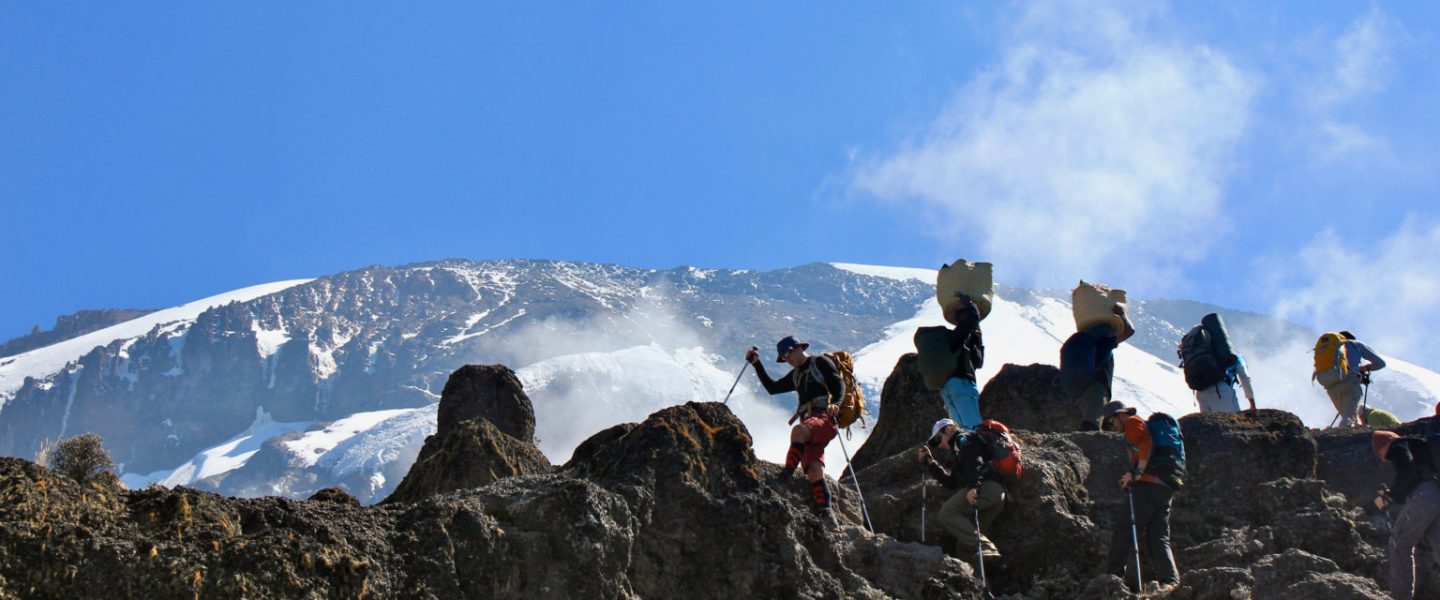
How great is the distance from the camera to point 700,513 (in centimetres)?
1215

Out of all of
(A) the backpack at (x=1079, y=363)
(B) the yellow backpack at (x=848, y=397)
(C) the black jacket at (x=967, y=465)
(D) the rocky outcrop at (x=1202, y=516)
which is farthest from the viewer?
(A) the backpack at (x=1079, y=363)

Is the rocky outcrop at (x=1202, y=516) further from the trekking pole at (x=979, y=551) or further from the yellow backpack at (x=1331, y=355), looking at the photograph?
the yellow backpack at (x=1331, y=355)

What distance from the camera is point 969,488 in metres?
13.8

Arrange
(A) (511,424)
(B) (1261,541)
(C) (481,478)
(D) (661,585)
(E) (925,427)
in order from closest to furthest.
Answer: (D) (661,585) → (B) (1261,541) → (C) (481,478) → (E) (925,427) → (A) (511,424)

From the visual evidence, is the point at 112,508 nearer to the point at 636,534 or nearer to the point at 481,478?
the point at 636,534

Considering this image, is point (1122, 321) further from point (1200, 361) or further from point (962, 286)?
point (962, 286)

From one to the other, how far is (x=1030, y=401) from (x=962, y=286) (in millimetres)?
3479

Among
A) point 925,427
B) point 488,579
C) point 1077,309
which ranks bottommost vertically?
point 488,579

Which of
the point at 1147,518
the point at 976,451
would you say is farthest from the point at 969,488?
the point at 1147,518

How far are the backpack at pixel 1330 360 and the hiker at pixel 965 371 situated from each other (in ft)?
23.3

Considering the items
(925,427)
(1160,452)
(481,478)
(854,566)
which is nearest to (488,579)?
(854,566)

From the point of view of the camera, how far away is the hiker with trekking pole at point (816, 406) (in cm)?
1373

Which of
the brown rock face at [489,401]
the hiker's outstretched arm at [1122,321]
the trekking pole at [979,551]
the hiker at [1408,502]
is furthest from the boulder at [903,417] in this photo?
the hiker at [1408,502]

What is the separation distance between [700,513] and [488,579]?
89.3 inches
